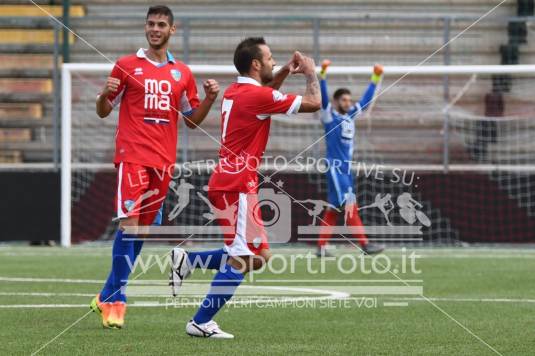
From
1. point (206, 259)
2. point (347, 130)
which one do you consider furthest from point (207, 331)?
point (347, 130)

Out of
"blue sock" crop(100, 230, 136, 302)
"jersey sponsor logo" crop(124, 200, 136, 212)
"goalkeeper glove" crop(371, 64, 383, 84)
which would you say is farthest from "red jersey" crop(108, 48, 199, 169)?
"goalkeeper glove" crop(371, 64, 383, 84)

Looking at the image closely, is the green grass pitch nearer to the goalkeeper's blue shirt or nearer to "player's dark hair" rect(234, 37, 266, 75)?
"player's dark hair" rect(234, 37, 266, 75)

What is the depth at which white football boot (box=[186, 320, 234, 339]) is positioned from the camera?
6.76 m

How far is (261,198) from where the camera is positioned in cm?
1350

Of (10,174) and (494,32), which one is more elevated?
(494,32)

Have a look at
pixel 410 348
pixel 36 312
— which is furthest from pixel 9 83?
pixel 410 348

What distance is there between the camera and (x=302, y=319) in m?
7.68

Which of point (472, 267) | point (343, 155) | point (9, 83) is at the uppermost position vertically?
point (9, 83)

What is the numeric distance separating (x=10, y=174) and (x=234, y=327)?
382 inches

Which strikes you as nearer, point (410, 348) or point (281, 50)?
point (410, 348)

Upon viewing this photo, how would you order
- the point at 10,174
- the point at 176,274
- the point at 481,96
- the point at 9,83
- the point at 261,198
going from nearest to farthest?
1. the point at 176,274
2. the point at 261,198
3. the point at 10,174
4. the point at 481,96
5. the point at 9,83

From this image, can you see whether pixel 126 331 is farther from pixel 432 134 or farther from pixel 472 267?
pixel 432 134

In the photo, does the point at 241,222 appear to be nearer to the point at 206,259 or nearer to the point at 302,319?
the point at 206,259

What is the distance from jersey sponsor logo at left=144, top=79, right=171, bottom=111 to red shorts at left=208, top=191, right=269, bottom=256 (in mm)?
952
